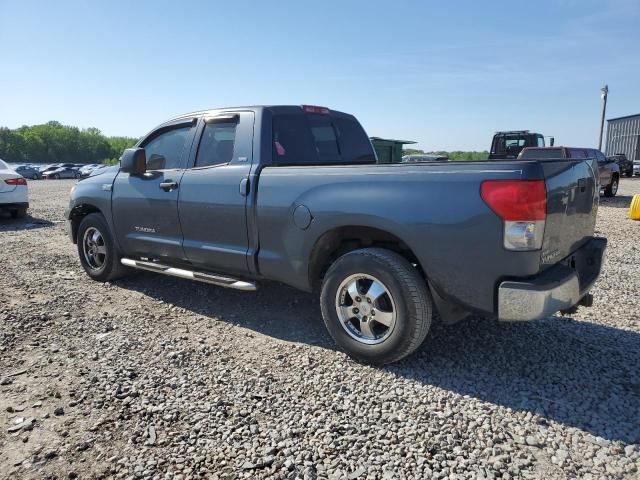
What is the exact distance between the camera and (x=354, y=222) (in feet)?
11.0

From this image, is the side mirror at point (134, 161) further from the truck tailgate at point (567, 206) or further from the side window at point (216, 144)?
the truck tailgate at point (567, 206)

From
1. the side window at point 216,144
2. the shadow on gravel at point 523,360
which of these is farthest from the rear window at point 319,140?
the shadow on gravel at point 523,360

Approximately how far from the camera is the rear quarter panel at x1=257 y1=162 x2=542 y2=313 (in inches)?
111

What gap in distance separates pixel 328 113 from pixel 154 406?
321 cm

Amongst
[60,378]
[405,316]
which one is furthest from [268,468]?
[60,378]

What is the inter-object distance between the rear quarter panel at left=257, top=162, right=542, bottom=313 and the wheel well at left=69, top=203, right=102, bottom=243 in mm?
3180

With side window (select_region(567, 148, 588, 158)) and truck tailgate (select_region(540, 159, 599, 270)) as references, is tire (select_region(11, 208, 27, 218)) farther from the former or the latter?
side window (select_region(567, 148, 588, 158))

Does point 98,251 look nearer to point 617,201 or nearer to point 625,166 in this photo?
point 617,201

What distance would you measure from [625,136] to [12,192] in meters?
51.2

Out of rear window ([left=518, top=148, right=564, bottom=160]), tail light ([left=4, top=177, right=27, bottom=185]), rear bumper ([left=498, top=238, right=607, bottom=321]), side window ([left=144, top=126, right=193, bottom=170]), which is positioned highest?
side window ([left=144, top=126, right=193, bottom=170])

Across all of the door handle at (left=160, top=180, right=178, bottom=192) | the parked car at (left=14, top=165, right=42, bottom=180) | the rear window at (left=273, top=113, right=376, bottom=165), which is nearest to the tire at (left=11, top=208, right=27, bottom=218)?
the door handle at (left=160, top=180, right=178, bottom=192)

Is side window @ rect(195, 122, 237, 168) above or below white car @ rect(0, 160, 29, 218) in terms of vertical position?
above

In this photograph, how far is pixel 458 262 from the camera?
2953mm

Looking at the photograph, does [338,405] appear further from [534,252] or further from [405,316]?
[534,252]
